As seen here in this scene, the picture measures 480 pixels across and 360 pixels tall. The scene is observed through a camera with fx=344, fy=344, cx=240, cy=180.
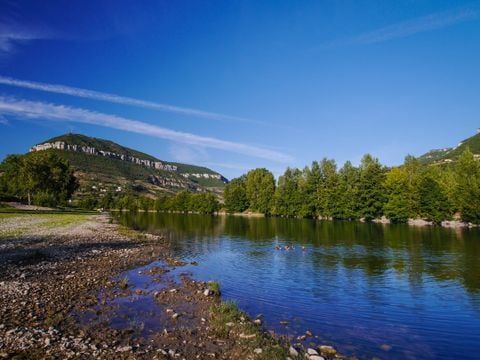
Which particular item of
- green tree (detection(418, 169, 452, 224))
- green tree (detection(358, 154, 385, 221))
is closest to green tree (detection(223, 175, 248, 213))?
green tree (detection(358, 154, 385, 221))

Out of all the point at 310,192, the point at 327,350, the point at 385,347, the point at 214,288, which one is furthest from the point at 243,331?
the point at 310,192

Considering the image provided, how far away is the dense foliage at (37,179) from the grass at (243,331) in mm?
138304

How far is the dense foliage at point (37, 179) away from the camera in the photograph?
456 ft

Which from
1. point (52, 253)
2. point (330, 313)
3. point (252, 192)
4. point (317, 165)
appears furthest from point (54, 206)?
point (330, 313)

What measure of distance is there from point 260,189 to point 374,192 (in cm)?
6800

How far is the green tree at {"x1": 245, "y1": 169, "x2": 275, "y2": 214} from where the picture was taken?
174125 millimetres

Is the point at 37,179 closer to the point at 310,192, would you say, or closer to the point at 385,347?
the point at 310,192

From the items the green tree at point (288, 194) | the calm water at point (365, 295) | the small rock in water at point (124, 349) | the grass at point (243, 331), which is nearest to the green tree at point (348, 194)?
the green tree at point (288, 194)

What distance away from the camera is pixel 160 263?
34844 millimetres

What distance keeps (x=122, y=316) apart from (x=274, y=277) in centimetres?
1461

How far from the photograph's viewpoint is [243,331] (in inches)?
601

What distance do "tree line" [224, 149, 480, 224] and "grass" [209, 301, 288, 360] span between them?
313 ft

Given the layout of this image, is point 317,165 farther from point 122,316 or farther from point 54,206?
point 122,316

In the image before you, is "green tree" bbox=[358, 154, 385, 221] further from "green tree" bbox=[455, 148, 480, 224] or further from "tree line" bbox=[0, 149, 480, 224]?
"green tree" bbox=[455, 148, 480, 224]
